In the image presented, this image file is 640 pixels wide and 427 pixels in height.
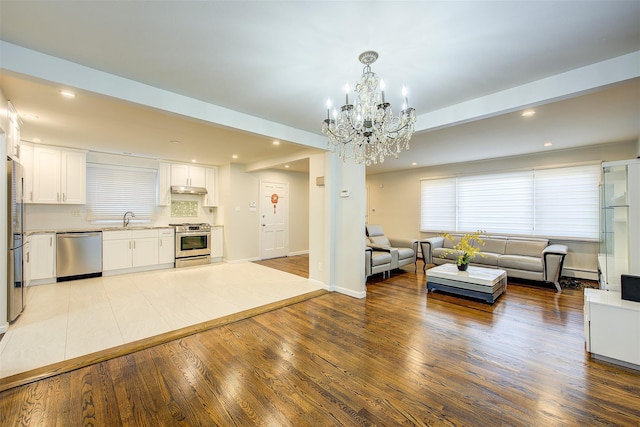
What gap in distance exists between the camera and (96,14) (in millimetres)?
1673

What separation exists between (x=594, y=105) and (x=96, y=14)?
4.82 meters

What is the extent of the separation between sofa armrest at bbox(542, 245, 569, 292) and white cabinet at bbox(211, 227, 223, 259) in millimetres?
6828

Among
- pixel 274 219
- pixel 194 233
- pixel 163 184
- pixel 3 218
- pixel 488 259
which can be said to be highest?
pixel 163 184

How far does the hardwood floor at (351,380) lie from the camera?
68.1 inches

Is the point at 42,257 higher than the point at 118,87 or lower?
lower

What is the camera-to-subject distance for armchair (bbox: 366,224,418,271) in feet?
18.5

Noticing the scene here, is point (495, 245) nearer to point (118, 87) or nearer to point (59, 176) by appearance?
point (118, 87)

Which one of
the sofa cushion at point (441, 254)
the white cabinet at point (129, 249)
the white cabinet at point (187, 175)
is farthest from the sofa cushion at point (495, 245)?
the white cabinet at point (129, 249)

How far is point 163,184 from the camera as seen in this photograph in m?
6.18

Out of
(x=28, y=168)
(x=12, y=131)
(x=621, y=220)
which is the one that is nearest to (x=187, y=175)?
(x=28, y=168)

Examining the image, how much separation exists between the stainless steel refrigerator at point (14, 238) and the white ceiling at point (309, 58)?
33.4 inches

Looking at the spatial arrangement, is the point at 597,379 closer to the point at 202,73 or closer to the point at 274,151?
the point at 202,73

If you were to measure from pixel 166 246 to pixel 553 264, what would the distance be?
7.56 metres

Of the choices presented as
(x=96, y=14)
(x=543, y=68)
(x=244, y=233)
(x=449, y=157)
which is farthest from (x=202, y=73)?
(x=449, y=157)
